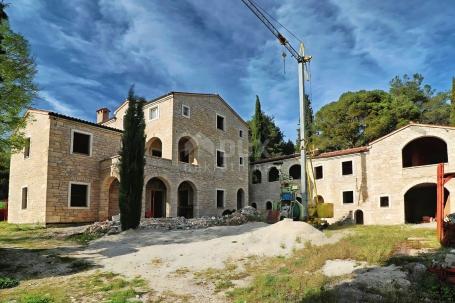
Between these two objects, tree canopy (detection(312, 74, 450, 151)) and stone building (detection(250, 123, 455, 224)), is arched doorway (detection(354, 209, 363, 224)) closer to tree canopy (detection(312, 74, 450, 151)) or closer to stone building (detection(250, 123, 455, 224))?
stone building (detection(250, 123, 455, 224))

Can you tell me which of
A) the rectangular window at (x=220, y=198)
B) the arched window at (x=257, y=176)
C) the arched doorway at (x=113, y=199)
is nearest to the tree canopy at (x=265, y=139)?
the arched window at (x=257, y=176)

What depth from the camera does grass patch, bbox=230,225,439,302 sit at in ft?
21.7

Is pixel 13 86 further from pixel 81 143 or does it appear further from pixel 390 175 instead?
pixel 390 175

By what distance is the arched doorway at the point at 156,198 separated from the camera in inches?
946

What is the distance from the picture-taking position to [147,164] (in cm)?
2105

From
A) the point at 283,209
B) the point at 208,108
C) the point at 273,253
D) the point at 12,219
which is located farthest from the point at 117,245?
the point at 208,108

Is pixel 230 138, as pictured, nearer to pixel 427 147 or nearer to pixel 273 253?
pixel 427 147

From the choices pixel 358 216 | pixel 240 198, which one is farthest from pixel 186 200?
pixel 358 216

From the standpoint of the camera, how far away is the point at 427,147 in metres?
27.1

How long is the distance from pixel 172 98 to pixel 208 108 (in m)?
4.40

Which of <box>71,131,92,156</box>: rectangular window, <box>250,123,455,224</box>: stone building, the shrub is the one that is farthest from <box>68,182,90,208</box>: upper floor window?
<box>250,123,455,224</box>: stone building

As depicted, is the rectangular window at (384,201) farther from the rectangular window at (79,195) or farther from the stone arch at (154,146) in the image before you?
the rectangular window at (79,195)

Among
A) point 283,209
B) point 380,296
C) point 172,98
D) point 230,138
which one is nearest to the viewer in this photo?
point 380,296

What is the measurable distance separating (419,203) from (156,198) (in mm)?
21569
